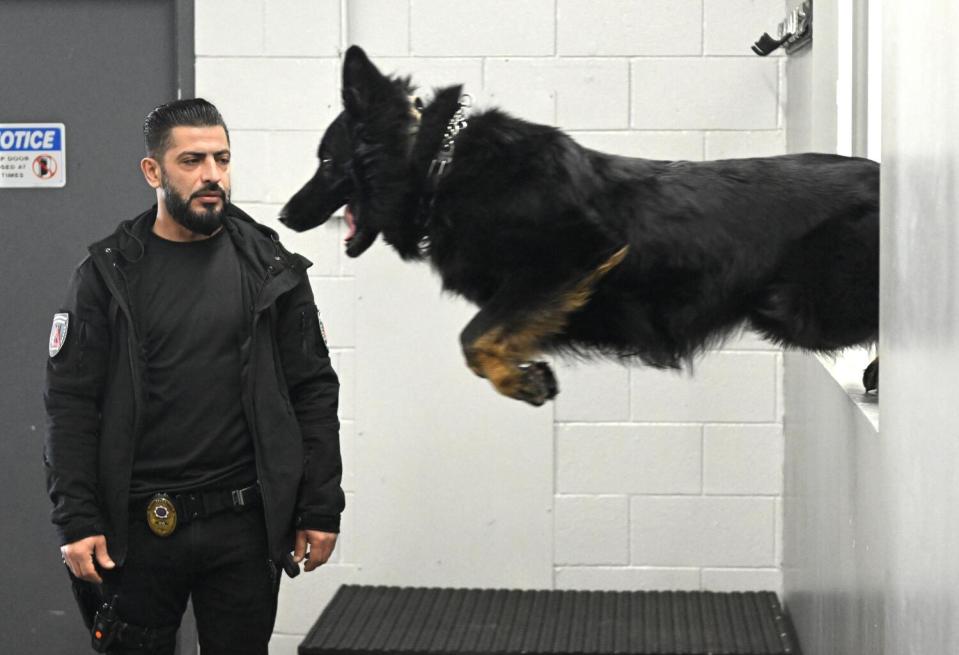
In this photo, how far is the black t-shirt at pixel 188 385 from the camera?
8.83ft

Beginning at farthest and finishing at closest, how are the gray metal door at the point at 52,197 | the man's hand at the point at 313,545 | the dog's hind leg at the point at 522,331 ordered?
the gray metal door at the point at 52,197, the man's hand at the point at 313,545, the dog's hind leg at the point at 522,331

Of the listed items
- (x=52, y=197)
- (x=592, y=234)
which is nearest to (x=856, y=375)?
(x=592, y=234)

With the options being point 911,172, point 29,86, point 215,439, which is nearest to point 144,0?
point 29,86

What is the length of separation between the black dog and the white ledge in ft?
1.07

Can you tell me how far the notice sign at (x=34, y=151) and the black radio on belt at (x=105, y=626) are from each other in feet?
6.43

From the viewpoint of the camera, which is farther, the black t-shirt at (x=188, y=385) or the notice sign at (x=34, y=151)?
the notice sign at (x=34, y=151)

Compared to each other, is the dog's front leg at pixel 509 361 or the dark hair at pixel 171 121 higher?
the dark hair at pixel 171 121

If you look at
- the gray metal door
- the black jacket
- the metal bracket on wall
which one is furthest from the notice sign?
the metal bracket on wall

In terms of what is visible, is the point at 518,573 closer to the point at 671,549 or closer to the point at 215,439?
the point at 671,549

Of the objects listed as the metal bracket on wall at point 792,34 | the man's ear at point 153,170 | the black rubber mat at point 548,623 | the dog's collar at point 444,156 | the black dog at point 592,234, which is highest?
the metal bracket on wall at point 792,34

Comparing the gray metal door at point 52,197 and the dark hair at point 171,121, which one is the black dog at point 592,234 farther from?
the gray metal door at point 52,197

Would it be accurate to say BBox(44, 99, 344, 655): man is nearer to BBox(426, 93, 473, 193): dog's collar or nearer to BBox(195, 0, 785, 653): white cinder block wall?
BBox(426, 93, 473, 193): dog's collar

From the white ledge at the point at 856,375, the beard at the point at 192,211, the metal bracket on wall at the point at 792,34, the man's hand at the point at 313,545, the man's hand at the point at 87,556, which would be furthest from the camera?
the metal bracket on wall at the point at 792,34

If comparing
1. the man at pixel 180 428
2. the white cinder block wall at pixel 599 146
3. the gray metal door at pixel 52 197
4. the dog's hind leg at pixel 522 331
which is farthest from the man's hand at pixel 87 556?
the gray metal door at pixel 52 197
